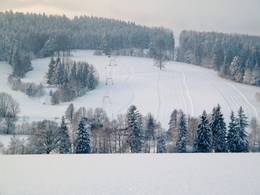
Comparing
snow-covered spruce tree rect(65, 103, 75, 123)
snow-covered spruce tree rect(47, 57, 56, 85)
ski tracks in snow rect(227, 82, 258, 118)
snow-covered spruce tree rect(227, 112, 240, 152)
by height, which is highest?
snow-covered spruce tree rect(47, 57, 56, 85)

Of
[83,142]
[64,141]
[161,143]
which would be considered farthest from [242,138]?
[64,141]

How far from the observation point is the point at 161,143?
1439 centimetres

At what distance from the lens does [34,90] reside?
872 inches

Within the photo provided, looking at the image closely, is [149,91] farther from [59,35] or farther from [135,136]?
[59,35]

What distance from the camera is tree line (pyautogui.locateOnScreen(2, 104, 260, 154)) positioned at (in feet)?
41.5

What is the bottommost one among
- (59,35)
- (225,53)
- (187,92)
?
(187,92)

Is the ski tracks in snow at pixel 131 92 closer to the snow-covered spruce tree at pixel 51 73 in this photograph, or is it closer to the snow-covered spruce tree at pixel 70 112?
the snow-covered spruce tree at pixel 70 112
